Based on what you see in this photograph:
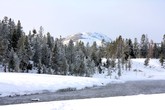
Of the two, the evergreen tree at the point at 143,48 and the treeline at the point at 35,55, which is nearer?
the treeline at the point at 35,55

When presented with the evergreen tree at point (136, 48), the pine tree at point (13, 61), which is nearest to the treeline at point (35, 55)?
the pine tree at point (13, 61)

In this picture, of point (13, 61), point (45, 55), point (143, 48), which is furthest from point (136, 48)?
point (13, 61)

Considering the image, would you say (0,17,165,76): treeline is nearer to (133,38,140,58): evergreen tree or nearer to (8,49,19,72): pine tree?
(8,49,19,72): pine tree

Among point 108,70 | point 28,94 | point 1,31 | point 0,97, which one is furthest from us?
point 108,70

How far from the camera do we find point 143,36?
6511 inches

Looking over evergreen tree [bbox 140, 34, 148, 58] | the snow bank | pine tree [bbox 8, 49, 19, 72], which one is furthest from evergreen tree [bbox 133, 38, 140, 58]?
the snow bank

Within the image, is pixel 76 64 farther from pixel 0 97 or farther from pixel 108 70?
pixel 0 97

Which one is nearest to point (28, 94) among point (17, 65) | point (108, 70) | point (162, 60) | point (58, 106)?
point (58, 106)

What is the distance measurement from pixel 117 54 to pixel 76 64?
32468mm

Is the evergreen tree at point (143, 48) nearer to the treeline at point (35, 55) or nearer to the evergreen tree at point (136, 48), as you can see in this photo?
the evergreen tree at point (136, 48)

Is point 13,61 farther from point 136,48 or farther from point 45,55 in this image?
point 136,48

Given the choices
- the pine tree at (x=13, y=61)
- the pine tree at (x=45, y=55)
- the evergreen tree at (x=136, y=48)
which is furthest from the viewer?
the evergreen tree at (x=136, y=48)

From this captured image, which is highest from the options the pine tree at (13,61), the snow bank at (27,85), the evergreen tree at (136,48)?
the evergreen tree at (136,48)

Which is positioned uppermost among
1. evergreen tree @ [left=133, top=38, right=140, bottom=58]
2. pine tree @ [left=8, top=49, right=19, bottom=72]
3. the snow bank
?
evergreen tree @ [left=133, top=38, right=140, bottom=58]
